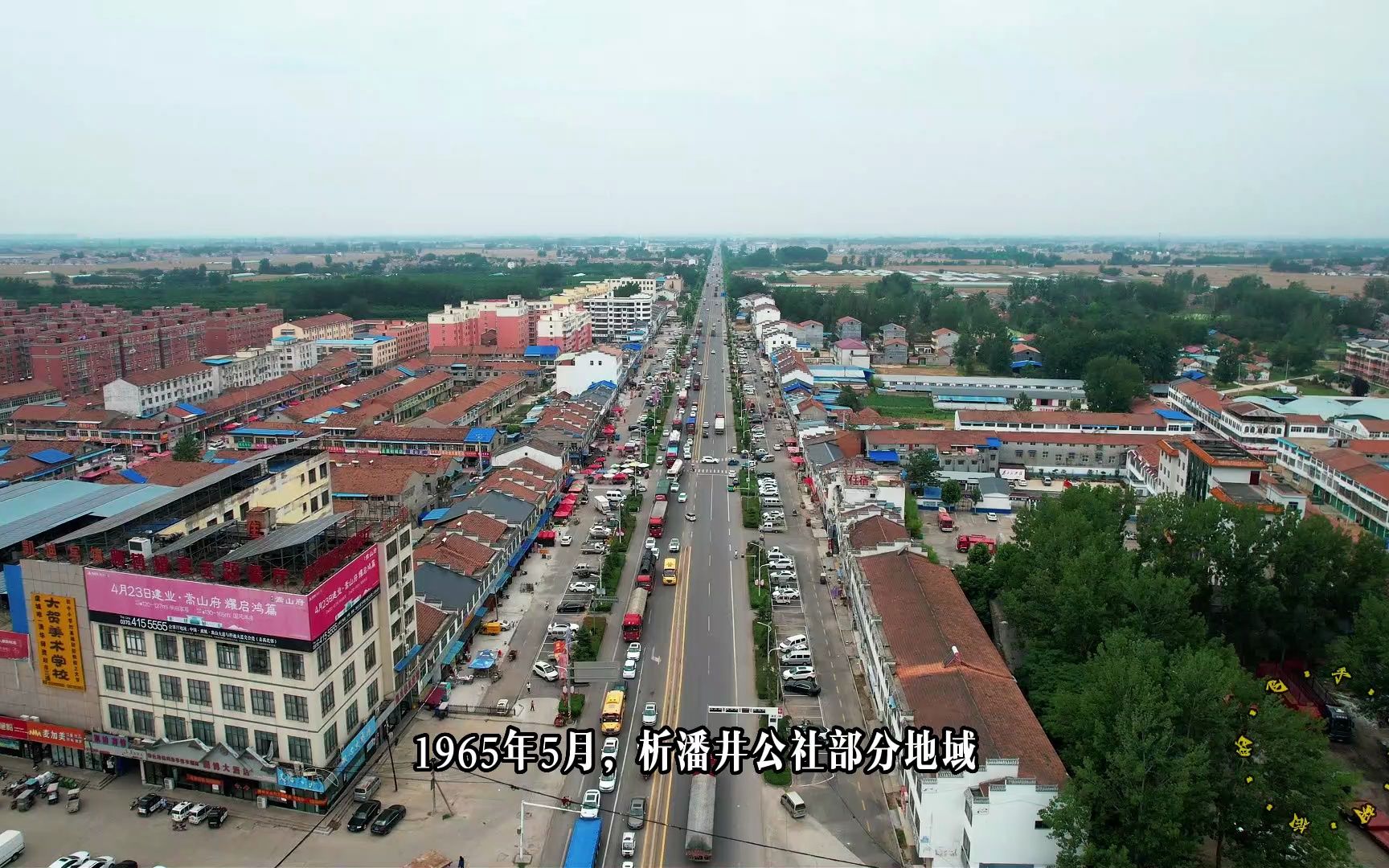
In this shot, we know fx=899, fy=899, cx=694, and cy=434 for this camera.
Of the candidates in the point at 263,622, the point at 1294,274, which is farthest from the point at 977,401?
the point at 1294,274

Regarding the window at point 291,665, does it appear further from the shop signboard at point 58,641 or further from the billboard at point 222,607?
the shop signboard at point 58,641

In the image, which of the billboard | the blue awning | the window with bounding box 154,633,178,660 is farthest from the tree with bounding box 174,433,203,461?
the window with bounding box 154,633,178,660

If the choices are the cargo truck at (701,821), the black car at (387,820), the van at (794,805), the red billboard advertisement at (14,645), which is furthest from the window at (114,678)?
the van at (794,805)

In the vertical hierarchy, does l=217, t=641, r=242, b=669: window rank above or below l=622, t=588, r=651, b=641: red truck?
above

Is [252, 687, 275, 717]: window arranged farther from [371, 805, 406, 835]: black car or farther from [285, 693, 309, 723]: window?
[371, 805, 406, 835]: black car

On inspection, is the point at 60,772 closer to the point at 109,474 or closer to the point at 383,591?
the point at 383,591

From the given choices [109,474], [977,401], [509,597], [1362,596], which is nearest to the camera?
[1362,596]

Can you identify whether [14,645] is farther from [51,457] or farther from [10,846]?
[51,457]
